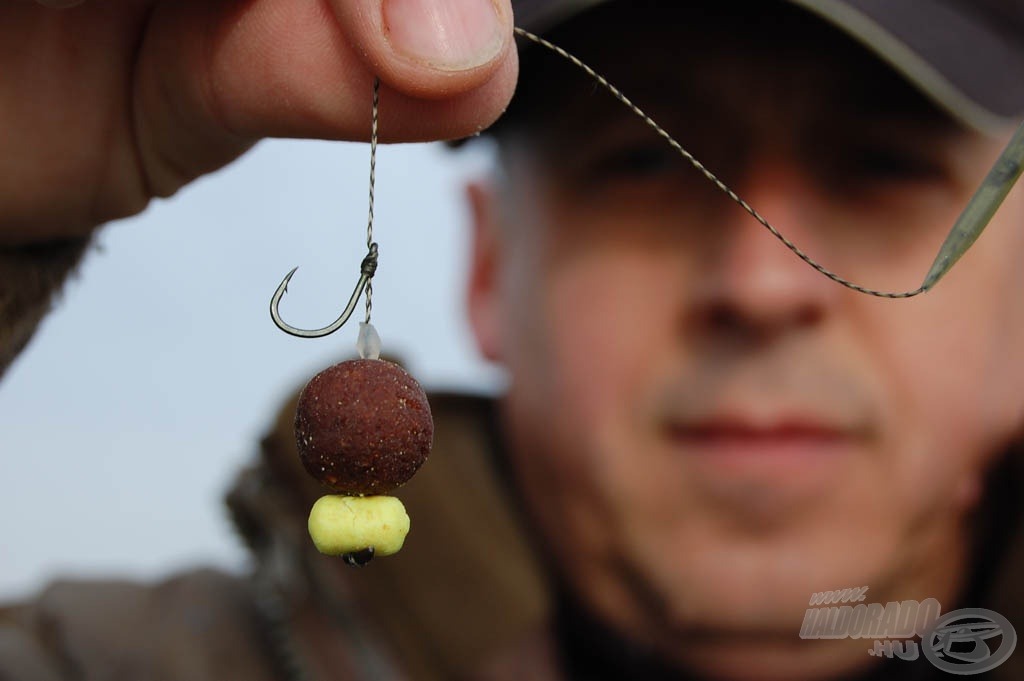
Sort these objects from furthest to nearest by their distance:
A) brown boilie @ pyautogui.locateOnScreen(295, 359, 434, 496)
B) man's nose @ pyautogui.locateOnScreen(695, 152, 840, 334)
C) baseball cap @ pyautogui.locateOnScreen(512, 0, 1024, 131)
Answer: man's nose @ pyautogui.locateOnScreen(695, 152, 840, 334) → baseball cap @ pyautogui.locateOnScreen(512, 0, 1024, 131) → brown boilie @ pyautogui.locateOnScreen(295, 359, 434, 496)

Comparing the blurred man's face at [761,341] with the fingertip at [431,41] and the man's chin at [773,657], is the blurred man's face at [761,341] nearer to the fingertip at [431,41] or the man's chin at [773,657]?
the man's chin at [773,657]

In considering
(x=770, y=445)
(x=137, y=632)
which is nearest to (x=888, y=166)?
(x=770, y=445)

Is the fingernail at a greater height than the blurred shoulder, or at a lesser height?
greater

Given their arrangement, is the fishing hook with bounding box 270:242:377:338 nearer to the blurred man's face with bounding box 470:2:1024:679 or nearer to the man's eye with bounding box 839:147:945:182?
the blurred man's face with bounding box 470:2:1024:679

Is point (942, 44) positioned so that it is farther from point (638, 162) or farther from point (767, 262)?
point (638, 162)

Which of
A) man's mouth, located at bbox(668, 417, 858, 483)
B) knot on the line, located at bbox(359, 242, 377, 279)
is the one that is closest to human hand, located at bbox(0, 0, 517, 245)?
knot on the line, located at bbox(359, 242, 377, 279)
